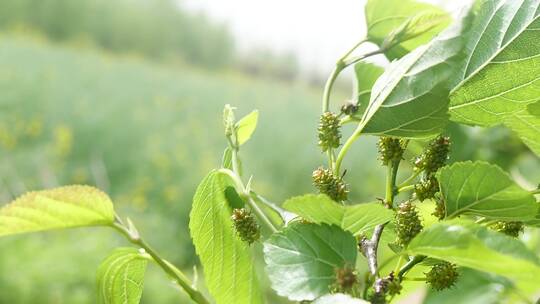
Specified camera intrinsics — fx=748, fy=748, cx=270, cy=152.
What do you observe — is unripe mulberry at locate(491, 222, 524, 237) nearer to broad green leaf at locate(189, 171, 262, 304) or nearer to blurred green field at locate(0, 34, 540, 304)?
broad green leaf at locate(189, 171, 262, 304)

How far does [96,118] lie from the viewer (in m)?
7.67

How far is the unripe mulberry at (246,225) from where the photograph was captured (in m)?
0.45

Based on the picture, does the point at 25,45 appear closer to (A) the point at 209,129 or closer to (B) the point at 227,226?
(A) the point at 209,129

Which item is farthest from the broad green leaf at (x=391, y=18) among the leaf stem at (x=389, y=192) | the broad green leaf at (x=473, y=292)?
Answer: the broad green leaf at (x=473, y=292)

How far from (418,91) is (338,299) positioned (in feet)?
0.38

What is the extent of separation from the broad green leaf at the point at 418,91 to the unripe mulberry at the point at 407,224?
5 centimetres

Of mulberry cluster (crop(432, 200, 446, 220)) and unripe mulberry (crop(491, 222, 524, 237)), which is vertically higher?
mulberry cluster (crop(432, 200, 446, 220))

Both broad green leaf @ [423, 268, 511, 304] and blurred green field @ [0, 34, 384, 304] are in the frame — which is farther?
blurred green field @ [0, 34, 384, 304]

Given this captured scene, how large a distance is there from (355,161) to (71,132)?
12.5ft

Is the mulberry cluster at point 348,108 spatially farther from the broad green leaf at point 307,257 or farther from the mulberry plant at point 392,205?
the broad green leaf at point 307,257

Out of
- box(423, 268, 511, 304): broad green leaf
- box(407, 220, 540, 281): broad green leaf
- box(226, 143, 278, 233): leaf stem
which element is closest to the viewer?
Result: box(407, 220, 540, 281): broad green leaf

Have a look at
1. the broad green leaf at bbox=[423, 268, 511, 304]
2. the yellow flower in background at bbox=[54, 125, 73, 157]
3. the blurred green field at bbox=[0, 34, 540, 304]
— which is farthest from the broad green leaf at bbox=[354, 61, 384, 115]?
the yellow flower in background at bbox=[54, 125, 73, 157]

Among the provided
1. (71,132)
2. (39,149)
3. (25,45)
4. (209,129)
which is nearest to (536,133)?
(39,149)

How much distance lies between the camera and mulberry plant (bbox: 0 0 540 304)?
1.18 ft
